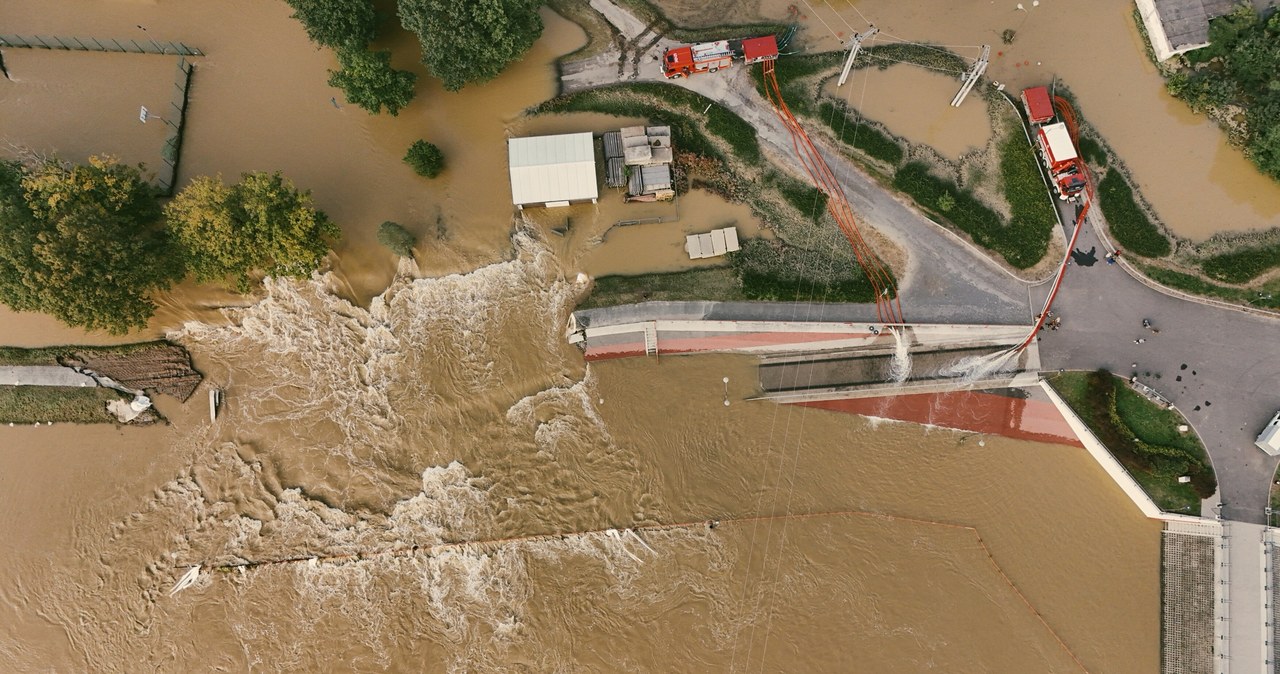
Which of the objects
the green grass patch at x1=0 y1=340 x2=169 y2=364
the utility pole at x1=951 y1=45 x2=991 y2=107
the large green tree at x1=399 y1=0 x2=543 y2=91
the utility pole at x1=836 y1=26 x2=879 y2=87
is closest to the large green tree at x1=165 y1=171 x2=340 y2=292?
the green grass patch at x1=0 y1=340 x2=169 y2=364

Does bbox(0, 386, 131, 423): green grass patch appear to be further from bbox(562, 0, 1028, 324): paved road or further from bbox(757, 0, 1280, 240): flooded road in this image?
bbox(757, 0, 1280, 240): flooded road

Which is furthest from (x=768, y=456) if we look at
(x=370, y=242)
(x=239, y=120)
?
(x=239, y=120)

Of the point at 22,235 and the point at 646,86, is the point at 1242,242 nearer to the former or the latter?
the point at 646,86

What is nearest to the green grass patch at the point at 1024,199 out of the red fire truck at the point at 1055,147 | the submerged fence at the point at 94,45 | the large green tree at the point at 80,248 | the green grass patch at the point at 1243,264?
the red fire truck at the point at 1055,147

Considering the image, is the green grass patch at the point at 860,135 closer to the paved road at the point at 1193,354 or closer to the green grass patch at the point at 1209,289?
the paved road at the point at 1193,354

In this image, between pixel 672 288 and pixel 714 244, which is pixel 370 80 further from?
pixel 714 244
